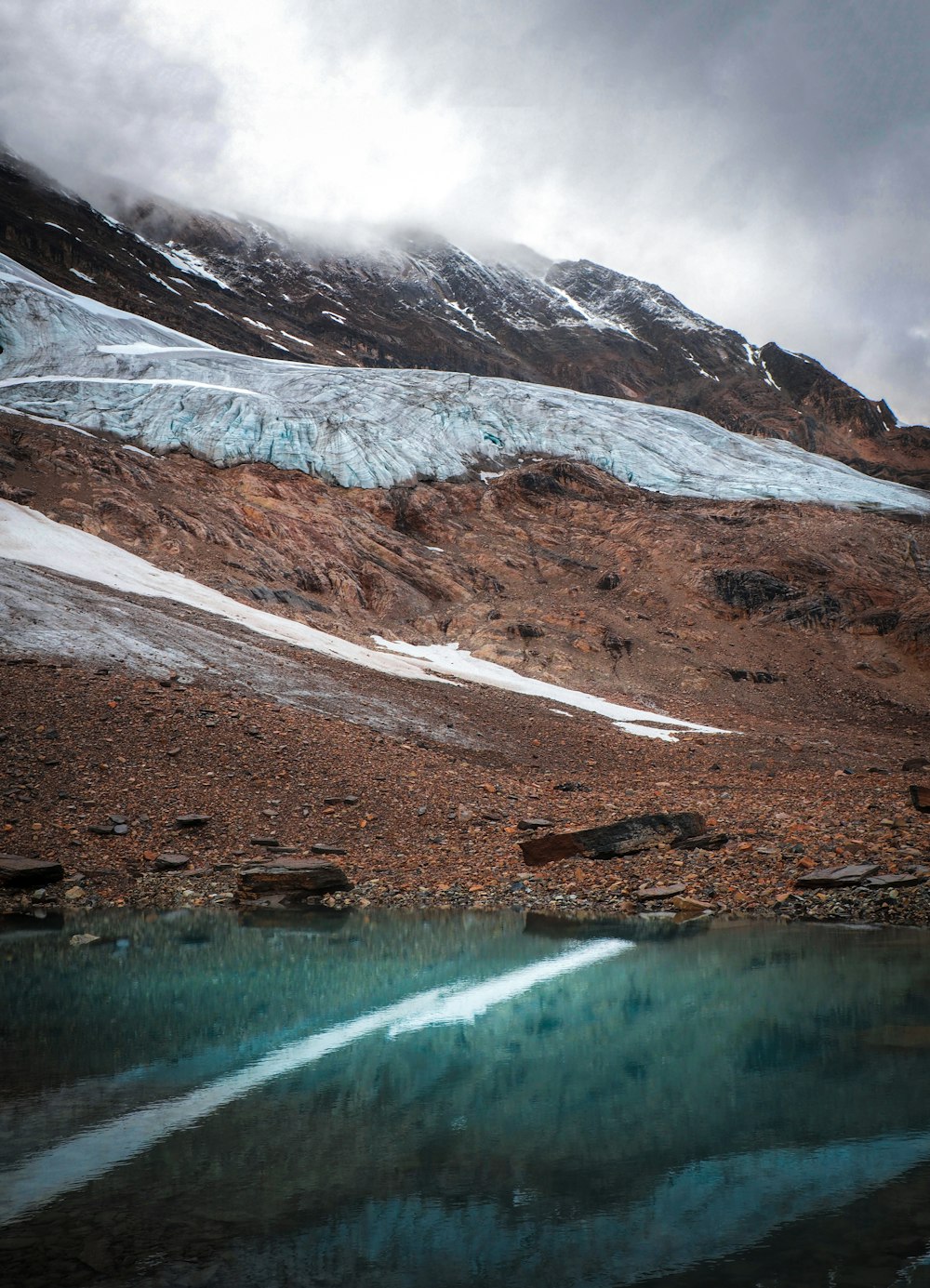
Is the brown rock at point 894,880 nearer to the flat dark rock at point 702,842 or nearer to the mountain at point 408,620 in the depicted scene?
the mountain at point 408,620

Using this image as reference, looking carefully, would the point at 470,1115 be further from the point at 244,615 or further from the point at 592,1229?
the point at 244,615

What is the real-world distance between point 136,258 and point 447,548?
69353 mm

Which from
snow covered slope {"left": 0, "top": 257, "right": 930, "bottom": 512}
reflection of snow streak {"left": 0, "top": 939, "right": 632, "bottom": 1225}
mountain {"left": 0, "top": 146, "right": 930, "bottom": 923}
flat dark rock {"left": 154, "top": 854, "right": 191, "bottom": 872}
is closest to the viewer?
reflection of snow streak {"left": 0, "top": 939, "right": 632, "bottom": 1225}

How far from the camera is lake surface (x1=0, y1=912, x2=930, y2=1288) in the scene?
148 inches

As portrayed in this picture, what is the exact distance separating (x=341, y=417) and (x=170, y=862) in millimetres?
45998

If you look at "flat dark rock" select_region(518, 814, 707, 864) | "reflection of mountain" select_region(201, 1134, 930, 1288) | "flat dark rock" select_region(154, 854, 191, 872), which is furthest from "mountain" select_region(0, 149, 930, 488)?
"reflection of mountain" select_region(201, 1134, 930, 1288)

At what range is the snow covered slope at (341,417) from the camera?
1948 inches

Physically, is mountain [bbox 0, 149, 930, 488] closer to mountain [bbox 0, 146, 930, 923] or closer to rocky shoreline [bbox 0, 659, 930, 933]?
mountain [bbox 0, 146, 930, 923]

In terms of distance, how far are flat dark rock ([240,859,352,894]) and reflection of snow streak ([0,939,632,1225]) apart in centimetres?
420

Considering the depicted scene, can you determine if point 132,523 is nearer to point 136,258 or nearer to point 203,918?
point 203,918

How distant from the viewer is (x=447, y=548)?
4916cm

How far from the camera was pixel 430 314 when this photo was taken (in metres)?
124

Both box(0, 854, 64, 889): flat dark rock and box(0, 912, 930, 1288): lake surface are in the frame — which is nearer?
box(0, 912, 930, 1288): lake surface

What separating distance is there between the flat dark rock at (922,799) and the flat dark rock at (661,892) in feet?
15.8
